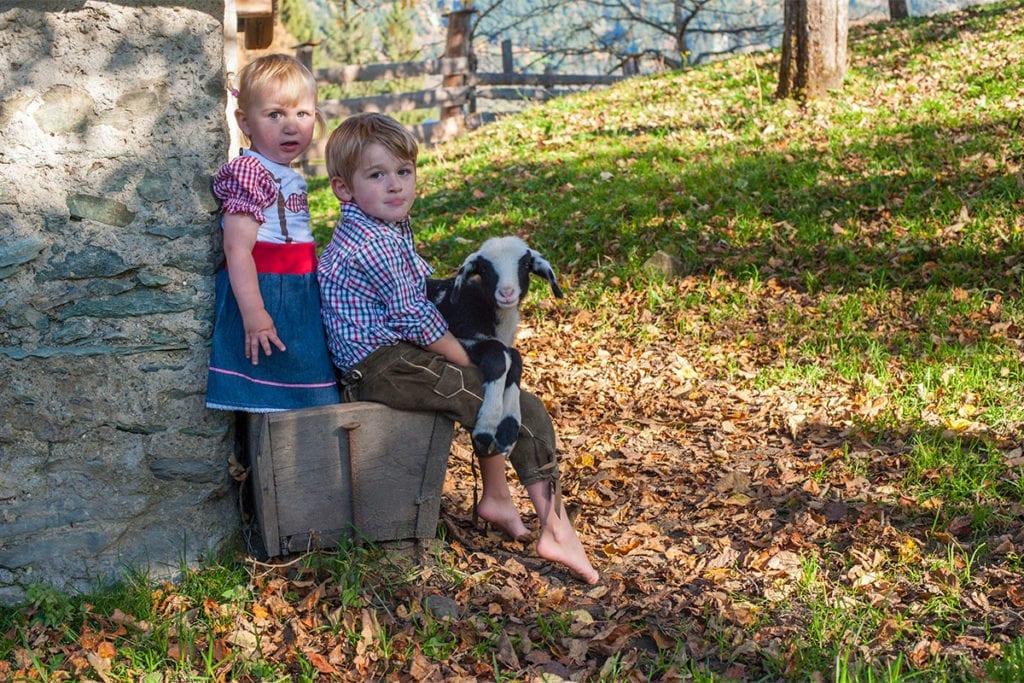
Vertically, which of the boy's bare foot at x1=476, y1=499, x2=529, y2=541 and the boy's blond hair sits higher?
the boy's blond hair

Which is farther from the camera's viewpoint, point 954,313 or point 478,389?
point 954,313

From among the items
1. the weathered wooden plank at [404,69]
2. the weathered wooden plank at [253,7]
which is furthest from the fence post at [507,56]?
the weathered wooden plank at [253,7]

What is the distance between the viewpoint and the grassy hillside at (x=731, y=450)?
328cm

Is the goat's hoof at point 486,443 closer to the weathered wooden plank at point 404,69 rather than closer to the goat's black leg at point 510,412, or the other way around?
the goat's black leg at point 510,412

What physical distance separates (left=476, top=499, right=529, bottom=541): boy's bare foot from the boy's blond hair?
1397 millimetres

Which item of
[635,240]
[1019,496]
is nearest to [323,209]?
[635,240]

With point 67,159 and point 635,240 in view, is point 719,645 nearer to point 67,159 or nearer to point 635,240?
point 67,159

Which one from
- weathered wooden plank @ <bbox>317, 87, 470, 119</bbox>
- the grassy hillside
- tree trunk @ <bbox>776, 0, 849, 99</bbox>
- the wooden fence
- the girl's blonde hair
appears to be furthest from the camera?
weathered wooden plank @ <bbox>317, 87, 470, 119</bbox>

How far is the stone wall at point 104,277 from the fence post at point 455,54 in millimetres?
11748

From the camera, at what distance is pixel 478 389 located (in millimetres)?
3586

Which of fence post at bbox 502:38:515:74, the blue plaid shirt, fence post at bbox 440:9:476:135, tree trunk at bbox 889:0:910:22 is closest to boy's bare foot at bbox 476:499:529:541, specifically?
the blue plaid shirt

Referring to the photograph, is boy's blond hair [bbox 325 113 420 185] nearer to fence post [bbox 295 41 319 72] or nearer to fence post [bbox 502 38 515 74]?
fence post [bbox 295 41 319 72]

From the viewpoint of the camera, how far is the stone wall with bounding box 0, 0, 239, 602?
335cm

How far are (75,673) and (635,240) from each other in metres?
5.11
